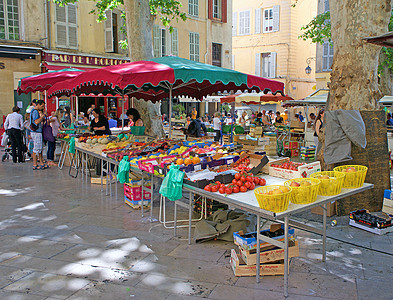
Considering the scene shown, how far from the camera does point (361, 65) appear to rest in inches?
229

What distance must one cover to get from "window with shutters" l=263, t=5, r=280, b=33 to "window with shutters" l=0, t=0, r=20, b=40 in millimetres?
19035

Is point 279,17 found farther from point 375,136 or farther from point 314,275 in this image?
point 314,275

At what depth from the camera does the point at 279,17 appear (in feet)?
91.3

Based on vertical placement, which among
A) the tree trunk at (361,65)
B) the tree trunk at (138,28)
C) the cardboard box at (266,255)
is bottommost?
the cardboard box at (266,255)

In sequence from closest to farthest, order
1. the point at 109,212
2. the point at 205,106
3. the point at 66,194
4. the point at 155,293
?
the point at 155,293 < the point at 109,212 < the point at 66,194 < the point at 205,106

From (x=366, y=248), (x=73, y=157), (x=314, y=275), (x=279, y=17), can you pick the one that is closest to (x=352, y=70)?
(x=366, y=248)

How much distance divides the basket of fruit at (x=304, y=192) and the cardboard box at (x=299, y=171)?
2.27 ft

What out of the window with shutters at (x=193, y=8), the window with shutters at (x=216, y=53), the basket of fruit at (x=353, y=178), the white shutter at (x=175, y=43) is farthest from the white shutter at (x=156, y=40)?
the basket of fruit at (x=353, y=178)

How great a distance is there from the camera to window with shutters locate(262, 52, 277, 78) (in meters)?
28.4

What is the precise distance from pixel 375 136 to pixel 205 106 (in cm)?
1992

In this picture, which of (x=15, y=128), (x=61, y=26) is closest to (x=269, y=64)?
(x=61, y=26)

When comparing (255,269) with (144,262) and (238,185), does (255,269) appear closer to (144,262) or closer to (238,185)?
(238,185)

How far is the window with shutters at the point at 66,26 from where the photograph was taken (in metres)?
17.2

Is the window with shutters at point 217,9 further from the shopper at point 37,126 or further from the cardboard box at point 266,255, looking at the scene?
the cardboard box at point 266,255
